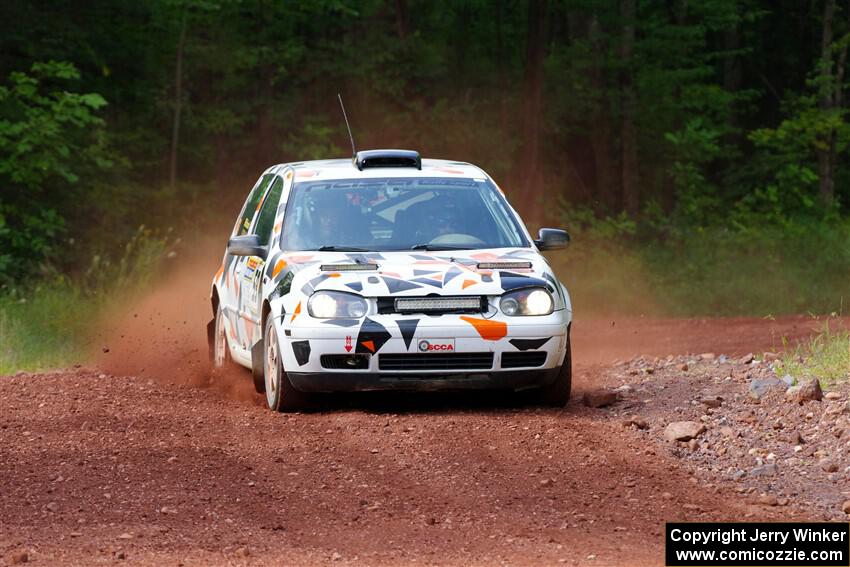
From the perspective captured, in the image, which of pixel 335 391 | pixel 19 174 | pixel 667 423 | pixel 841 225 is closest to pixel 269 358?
pixel 335 391

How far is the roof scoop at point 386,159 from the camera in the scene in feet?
37.4

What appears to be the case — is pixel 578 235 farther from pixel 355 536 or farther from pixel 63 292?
pixel 355 536

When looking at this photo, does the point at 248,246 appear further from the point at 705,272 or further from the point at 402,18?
the point at 402,18

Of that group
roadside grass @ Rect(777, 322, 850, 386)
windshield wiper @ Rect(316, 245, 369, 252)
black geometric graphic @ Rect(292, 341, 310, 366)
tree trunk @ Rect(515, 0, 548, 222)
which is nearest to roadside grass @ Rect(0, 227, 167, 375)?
windshield wiper @ Rect(316, 245, 369, 252)

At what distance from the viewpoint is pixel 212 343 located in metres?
12.9

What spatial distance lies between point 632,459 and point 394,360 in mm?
1836

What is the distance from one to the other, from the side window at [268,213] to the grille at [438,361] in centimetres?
185

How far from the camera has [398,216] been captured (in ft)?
35.7

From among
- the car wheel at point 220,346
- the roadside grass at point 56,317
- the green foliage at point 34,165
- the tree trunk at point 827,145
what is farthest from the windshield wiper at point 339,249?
the tree trunk at point 827,145

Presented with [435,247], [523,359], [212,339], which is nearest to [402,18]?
[212,339]

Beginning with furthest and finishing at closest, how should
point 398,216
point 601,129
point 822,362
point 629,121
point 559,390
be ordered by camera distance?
point 601,129, point 629,121, point 822,362, point 398,216, point 559,390

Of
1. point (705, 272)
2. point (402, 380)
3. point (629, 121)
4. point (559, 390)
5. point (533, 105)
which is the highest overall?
point (402, 380)

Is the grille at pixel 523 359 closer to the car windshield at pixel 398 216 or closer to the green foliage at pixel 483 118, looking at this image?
the car windshield at pixel 398 216

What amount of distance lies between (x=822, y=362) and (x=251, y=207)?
4723 mm
